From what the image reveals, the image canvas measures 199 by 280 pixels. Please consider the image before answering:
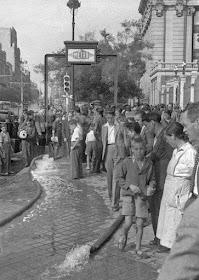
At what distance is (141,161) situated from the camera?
577 cm

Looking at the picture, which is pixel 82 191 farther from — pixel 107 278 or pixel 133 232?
pixel 107 278

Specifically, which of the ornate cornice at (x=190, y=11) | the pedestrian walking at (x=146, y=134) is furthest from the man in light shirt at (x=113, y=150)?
the ornate cornice at (x=190, y=11)

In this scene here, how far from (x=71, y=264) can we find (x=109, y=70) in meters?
29.4

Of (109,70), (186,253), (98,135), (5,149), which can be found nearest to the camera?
(186,253)

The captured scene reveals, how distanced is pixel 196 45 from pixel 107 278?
63.0 metres

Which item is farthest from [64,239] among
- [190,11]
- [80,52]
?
[190,11]

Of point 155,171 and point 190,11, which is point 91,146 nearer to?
point 155,171

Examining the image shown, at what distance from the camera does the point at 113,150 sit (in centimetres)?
905

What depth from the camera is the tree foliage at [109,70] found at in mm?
34500

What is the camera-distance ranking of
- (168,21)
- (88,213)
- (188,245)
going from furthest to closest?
(168,21) → (88,213) → (188,245)

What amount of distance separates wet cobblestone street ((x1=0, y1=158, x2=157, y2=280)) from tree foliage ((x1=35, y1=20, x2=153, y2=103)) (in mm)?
24349

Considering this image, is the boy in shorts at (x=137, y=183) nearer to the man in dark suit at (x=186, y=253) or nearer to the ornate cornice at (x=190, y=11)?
the man in dark suit at (x=186, y=253)

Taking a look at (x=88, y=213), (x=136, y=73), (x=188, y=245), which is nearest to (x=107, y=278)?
(x=88, y=213)

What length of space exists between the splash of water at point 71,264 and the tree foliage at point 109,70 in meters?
27.6
